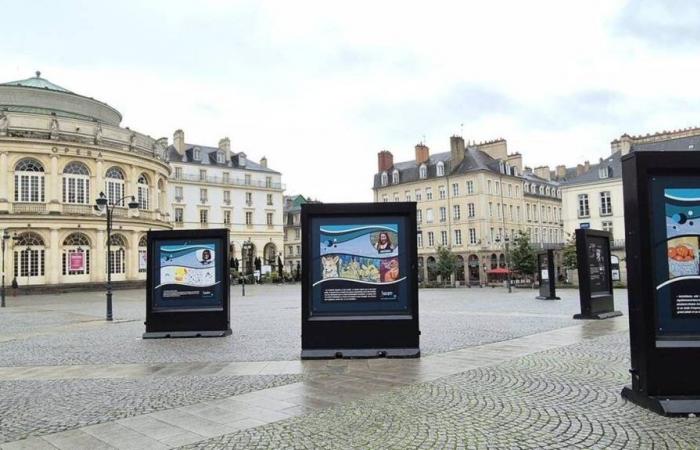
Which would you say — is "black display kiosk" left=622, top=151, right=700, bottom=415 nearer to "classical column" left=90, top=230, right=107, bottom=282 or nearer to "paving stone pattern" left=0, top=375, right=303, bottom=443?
"paving stone pattern" left=0, top=375, right=303, bottom=443

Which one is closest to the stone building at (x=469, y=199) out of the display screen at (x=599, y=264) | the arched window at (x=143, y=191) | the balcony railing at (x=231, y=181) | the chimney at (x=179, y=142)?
the balcony railing at (x=231, y=181)

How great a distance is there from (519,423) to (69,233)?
4748 centimetres

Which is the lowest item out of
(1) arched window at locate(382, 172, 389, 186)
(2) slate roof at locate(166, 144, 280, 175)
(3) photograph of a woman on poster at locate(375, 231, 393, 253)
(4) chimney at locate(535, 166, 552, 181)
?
(3) photograph of a woman on poster at locate(375, 231, 393, 253)

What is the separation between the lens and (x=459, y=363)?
917cm

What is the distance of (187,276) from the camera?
14.0m

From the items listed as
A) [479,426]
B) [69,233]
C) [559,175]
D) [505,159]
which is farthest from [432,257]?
[479,426]

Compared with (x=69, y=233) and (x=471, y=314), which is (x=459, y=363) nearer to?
Result: (x=471, y=314)

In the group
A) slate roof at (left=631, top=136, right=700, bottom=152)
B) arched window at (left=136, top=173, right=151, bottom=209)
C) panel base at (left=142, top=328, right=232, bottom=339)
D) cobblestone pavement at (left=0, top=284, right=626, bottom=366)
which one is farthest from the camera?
arched window at (left=136, top=173, right=151, bottom=209)

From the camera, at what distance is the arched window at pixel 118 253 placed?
4819cm

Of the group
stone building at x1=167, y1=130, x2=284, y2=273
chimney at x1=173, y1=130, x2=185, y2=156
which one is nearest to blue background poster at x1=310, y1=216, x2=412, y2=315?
stone building at x1=167, y1=130, x2=284, y2=273

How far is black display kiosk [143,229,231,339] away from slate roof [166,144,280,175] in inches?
2552

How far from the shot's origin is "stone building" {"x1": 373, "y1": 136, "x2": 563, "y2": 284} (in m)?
67.2

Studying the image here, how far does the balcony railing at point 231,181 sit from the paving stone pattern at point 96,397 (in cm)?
6991

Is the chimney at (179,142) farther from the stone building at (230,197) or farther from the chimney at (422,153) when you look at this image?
the chimney at (422,153)
